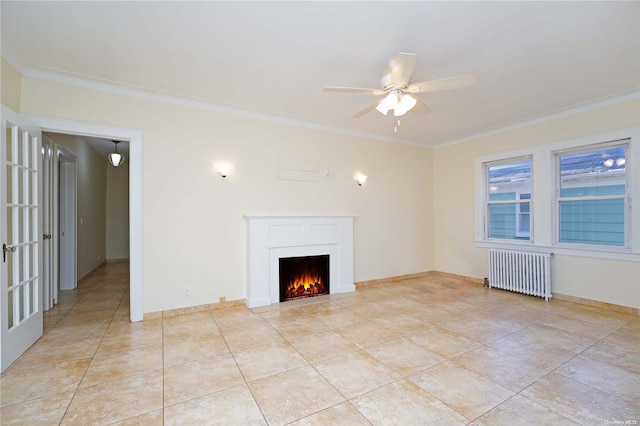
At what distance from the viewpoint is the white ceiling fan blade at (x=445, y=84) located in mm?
2434

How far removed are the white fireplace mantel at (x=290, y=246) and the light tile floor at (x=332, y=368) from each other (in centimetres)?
43

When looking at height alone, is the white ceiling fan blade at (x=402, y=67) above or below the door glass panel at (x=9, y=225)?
above

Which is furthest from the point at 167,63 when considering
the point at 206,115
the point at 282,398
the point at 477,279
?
the point at 477,279

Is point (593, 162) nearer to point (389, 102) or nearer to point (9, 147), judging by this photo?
point (389, 102)

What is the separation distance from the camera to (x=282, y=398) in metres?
2.01

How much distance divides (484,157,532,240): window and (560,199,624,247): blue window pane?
488mm

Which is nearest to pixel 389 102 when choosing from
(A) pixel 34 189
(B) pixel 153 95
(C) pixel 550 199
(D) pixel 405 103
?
(D) pixel 405 103

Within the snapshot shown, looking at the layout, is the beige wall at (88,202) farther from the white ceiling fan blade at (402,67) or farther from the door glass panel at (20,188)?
the white ceiling fan blade at (402,67)

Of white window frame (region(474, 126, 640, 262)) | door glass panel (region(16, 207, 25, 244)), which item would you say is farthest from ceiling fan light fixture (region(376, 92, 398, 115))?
door glass panel (region(16, 207, 25, 244))

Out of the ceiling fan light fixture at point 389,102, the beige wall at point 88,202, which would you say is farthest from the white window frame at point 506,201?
the beige wall at point 88,202

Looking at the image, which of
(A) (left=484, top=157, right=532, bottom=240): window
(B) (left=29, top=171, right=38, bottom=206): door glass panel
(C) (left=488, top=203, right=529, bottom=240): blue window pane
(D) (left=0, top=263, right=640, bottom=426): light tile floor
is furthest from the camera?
(C) (left=488, top=203, right=529, bottom=240): blue window pane

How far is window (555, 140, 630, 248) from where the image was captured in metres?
3.90

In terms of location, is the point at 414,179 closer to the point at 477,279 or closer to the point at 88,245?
the point at 477,279

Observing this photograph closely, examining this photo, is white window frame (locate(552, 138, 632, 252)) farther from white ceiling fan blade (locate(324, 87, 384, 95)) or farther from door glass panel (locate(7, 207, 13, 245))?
door glass panel (locate(7, 207, 13, 245))
